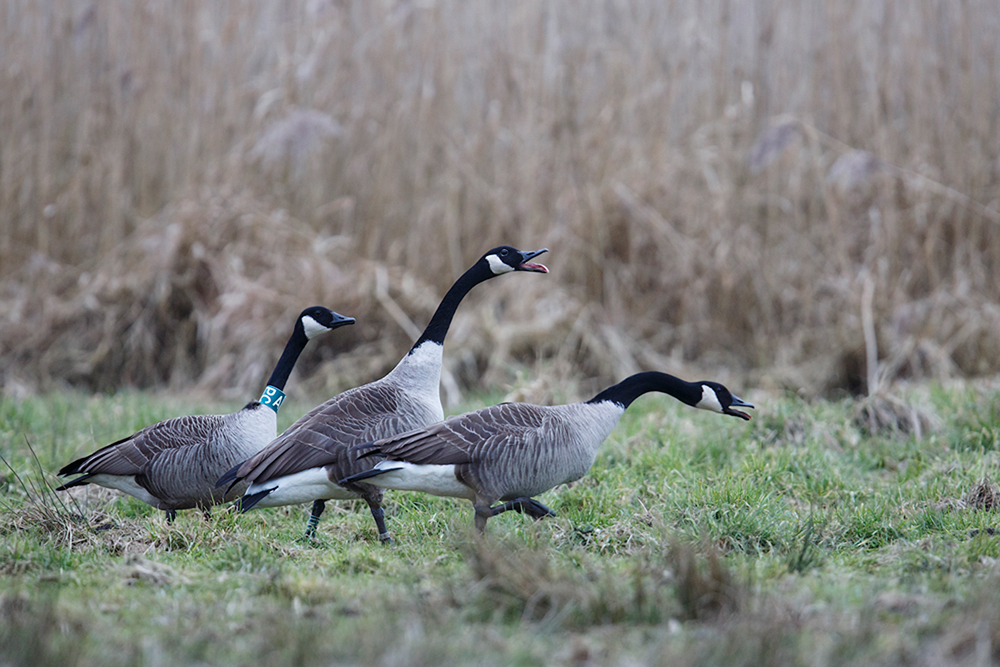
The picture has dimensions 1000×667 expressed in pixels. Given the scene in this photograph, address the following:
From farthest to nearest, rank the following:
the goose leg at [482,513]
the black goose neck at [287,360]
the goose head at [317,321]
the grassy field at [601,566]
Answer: the goose head at [317,321], the black goose neck at [287,360], the goose leg at [482,513], the grassy field at [601,566]

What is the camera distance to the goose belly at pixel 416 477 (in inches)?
174

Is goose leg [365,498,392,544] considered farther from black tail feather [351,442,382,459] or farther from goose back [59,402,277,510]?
goose back [59,402,277,510]

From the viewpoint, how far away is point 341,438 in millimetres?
4738

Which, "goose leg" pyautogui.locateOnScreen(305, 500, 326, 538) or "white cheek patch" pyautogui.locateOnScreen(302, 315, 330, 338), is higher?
"white cheek patch" pyautogui.locateOnScreen(302, 315, 330, 338)

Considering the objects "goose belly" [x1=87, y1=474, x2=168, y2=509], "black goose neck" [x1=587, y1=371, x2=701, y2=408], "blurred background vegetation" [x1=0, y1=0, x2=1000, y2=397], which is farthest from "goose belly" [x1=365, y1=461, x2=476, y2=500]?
"blurred background vegetation" [x1=0, y1=0, x2=1000, y2=397]

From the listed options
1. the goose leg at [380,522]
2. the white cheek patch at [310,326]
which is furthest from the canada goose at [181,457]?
the goose leg at [380,522]

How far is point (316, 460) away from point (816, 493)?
2679mm

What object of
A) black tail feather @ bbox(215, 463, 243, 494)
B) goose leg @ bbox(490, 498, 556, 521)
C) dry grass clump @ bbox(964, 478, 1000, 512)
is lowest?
dry grass clump @ bbox(964, 478, 1000, 512)

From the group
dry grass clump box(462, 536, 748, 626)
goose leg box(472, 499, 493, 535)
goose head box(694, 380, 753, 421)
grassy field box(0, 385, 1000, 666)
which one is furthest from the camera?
goose head box(694, 380, 753, 421)

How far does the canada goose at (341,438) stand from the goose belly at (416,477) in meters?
0.24

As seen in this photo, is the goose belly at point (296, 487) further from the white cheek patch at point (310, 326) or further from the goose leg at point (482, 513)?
the white cheek patch at point (310, 326)

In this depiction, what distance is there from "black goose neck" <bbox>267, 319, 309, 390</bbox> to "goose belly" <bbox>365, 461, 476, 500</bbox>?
3.72ft

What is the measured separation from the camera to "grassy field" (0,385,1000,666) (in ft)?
9.45

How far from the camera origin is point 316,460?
4617 mm
